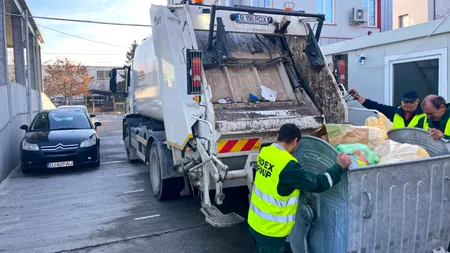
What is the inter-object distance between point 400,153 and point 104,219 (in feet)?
13.0

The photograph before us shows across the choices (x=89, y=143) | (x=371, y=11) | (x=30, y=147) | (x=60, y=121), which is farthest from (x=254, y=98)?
(x=371, y=11)

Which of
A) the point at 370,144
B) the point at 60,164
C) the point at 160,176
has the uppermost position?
the point at 370,144

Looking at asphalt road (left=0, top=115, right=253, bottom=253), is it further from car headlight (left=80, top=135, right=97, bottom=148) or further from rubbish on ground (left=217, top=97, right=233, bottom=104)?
rubbish on ground (left=217, top=97, right=233, bottom=104)

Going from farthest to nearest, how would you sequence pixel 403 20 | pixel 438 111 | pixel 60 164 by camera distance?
pixel 403 20
pixel 60 164
pixel 438 111

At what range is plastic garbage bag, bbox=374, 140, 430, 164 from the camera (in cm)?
298

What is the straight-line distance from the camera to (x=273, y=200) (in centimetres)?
280

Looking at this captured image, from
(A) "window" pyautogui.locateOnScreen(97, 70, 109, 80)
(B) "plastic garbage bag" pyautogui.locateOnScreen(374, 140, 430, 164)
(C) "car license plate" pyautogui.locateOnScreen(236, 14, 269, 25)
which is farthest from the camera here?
(A) "window" pyautogui.locateOnScreen(97, 70, 109, 80)

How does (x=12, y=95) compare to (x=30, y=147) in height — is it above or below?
above

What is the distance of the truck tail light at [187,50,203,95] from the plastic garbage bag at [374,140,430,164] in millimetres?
2064

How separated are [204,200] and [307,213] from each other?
151 centimetres

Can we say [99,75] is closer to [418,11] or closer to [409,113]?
[418,11]

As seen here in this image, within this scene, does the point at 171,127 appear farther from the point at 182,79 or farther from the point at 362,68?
the point at 362,68

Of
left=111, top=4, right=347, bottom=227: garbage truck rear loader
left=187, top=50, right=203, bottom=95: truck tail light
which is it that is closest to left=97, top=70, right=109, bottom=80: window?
left=111, top=4, right=347, bottom=227: garbage truck rear loader

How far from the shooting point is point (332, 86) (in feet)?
16.1
